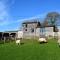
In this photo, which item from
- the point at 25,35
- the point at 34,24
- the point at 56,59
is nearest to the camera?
the point at 56,59

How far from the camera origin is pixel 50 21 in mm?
75312

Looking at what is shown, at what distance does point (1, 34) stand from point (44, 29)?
12.0 m

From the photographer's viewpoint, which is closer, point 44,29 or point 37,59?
point 37,59

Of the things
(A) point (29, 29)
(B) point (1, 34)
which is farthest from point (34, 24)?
(B) point (1, 34)

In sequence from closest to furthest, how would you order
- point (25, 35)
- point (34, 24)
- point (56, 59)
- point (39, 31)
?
1. point (56, 59)
2. point (25, 35)
3. point (39, 31)
4. point (34, 24)

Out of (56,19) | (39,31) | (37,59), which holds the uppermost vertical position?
(56,19)

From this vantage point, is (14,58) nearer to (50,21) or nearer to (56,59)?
(56,59)

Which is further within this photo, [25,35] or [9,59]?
[25,35]

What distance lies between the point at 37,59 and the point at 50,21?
187ft

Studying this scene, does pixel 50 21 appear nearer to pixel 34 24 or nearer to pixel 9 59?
pixel 34 24

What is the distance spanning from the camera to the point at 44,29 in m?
57.2

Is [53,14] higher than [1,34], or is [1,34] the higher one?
[53,14]

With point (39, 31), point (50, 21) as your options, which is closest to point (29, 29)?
point (39, 31)

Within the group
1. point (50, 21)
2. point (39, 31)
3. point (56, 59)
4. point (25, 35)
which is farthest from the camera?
point (50, 21)
